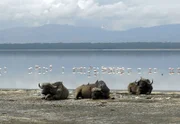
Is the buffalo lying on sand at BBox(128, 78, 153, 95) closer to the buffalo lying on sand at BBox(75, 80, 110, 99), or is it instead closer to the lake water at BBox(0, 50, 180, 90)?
the buffalo lying on sand at BBox(75, 80, 110, 99)

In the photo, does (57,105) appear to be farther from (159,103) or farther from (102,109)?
(159,103)

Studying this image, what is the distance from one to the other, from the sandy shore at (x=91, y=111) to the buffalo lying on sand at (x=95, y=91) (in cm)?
51

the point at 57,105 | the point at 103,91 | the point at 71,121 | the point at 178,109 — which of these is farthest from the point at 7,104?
the point at 178,109

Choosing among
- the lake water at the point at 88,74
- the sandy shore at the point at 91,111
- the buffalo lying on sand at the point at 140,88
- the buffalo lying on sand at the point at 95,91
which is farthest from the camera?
the lake water at the point at 88,74

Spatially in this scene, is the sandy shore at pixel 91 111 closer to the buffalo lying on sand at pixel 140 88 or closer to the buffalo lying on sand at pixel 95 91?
the buffalo lying on sand at pixel 95 91

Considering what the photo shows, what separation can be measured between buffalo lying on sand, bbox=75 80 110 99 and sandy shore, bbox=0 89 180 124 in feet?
1.68

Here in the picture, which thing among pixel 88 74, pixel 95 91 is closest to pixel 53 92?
pixel 95 91

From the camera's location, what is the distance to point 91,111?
2031cm

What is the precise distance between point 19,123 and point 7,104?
628cm

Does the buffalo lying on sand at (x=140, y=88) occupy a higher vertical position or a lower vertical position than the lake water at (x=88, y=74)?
lower

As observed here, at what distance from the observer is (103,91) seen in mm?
24969

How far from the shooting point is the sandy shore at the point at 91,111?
58.4 ft

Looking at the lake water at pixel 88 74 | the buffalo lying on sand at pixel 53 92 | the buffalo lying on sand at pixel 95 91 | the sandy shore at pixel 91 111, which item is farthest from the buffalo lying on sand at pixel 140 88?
the lake water at pixel 88 74

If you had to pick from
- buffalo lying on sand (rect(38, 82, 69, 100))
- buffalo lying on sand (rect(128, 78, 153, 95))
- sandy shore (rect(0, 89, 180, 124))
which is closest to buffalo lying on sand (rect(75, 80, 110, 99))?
sandy shore (rect(0, 89, 180, 124))
